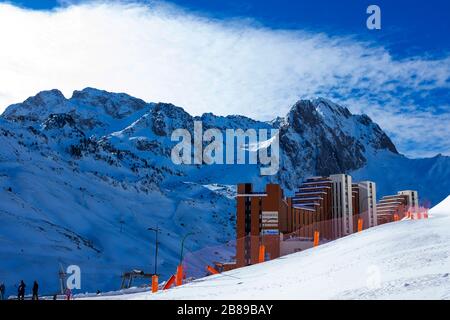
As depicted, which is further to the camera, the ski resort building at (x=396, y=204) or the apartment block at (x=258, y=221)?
the ski resort building at (x=396, y=204)

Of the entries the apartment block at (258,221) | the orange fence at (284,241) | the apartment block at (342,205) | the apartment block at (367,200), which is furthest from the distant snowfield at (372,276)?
the apartment block at (367,200)

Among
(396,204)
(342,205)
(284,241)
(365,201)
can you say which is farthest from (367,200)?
(284,241)

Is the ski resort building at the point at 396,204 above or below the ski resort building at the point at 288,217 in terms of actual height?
below

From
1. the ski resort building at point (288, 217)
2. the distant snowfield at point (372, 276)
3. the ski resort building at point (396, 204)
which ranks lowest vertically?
the ski resort building at point (396, 204)

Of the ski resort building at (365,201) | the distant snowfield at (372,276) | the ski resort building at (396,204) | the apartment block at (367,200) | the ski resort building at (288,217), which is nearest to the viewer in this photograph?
the distant snowfield at (372,276)

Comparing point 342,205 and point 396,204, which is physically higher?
point 342,205

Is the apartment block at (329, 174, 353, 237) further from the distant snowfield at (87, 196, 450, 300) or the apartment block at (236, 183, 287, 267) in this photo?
the distant snowfield at (87, 196, 450, 300)

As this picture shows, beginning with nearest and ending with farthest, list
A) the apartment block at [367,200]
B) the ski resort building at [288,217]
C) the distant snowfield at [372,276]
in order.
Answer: the distant snowfield at [372,276] → the ski resort building at [288,217] → the apartment block at [367,200]

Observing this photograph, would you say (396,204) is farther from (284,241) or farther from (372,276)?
(372,276)

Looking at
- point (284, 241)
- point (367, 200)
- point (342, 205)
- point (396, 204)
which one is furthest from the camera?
point (396, 204)

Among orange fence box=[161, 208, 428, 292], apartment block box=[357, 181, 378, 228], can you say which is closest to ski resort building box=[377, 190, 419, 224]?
apartment block box=[357, 181, 378, 228]

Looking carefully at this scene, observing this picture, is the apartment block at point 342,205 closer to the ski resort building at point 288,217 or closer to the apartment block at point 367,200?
the ski resort building at point 288,217
